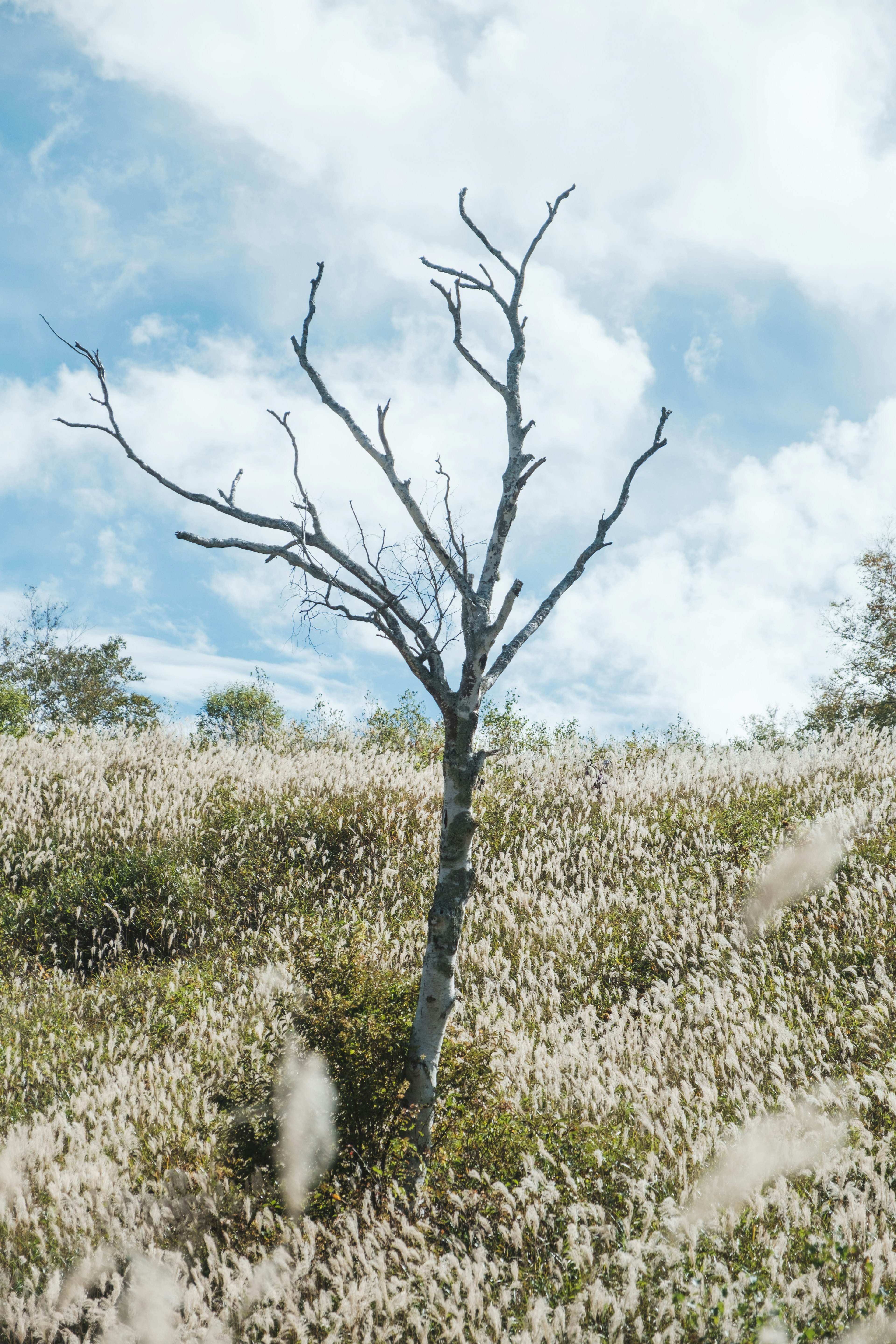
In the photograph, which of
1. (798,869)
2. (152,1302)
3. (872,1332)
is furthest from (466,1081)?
(798,869)

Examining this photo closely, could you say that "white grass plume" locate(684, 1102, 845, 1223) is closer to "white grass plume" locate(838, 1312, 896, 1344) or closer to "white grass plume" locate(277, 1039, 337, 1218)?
"white grass plume" locate(838, 1312, 896, 1344)

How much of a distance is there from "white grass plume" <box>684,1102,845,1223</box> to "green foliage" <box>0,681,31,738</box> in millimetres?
22696

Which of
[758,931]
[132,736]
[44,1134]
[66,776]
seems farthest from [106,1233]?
[132,736]

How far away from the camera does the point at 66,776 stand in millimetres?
11961

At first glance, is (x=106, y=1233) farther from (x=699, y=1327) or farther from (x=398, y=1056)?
(x=699, y=1327)

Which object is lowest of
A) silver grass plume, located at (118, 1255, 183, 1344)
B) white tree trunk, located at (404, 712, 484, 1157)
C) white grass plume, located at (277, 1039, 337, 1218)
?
silver grass plume, located at (118, 1255, 183, 1344)

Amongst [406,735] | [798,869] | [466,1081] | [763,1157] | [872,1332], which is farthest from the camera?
[406,735]

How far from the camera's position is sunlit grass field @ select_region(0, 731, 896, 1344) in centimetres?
335

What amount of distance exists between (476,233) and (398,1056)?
6.21 m

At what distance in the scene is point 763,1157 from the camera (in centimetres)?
401

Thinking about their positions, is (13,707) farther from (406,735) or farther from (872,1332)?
(872,1332)

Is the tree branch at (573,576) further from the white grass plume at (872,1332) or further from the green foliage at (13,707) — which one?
the green foliage at (13,707)

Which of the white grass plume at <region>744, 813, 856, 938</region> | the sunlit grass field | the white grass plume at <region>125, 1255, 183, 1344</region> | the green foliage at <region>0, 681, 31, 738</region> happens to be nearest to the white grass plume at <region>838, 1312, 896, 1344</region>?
→ the sunlit grass field

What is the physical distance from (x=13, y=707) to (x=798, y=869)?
2464cm
